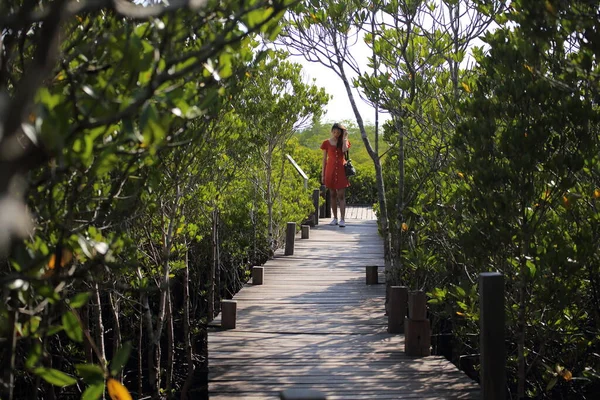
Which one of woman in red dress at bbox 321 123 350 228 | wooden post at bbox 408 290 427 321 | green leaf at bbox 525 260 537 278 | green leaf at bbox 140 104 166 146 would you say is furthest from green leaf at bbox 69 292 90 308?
woman in red dress at bbox 321 123 350 228

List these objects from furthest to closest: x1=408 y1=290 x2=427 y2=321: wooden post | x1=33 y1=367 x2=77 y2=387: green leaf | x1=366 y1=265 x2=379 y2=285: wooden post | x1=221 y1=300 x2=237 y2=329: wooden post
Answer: x1=366 y1=265 x2=379 y2=285: wooden post → x1=221 y1=300 x2=237 y2=329: wooden post → x1=408 y1=290 x2=427 y2=321: wooden post → x1=33 y1=367 x2=77 y2=387: green leaf

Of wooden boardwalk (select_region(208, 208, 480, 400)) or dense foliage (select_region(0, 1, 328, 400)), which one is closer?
dense foliage (select_region(0, 1, 328, 400))

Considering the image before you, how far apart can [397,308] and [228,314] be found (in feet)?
4.94

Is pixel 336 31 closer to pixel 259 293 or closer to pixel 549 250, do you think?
pixel 259 293

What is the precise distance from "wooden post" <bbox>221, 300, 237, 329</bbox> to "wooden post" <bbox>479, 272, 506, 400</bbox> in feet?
10.7

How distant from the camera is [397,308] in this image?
6.86 m

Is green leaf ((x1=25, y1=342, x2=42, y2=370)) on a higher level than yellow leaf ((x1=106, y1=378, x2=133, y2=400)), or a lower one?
higher

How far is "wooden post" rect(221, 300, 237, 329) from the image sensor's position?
7.10 m

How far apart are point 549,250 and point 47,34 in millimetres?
4138

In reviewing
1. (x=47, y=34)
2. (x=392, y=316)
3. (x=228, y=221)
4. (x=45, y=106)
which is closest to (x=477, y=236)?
(x=392, y=316)

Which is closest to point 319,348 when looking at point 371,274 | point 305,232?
point 371,274

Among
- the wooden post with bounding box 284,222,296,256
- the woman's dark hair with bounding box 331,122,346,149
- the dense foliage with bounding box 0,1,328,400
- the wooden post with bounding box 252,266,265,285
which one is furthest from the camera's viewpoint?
the woman's dark hair with bounding box 331,122,346,149

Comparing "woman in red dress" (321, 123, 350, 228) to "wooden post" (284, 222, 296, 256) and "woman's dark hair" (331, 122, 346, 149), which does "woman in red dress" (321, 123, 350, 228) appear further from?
"wooden post" (284, 222, 296, 256)

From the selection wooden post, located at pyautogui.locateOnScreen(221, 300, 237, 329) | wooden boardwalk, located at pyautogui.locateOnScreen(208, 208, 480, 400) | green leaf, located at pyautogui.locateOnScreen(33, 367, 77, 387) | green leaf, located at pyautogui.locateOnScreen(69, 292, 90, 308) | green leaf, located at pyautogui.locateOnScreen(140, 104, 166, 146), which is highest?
green leaf, located at pyautogui.locateOnScreen(140, 104, 166, 146)
